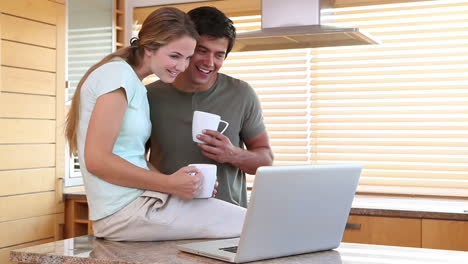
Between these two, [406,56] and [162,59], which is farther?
[406,56]

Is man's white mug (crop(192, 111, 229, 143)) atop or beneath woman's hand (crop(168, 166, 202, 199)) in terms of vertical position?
atop

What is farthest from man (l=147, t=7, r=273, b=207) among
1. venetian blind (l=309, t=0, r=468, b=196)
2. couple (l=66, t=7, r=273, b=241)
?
venetian blind (l=309, t=0, r=468, b=196)

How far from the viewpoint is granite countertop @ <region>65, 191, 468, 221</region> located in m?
3.10

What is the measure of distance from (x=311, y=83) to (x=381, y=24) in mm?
525

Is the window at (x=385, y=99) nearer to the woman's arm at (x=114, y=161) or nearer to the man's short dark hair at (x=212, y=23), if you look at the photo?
the man's short dark hair at (x=212, y=23)

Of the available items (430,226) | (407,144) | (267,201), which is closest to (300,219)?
(267,201)

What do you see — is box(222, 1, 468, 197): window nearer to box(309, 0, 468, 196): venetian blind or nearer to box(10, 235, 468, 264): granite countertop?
box(309, 0, 468, 196): venetian blind

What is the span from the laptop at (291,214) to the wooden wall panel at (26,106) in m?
2.13

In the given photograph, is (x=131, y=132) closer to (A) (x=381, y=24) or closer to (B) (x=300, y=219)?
(B) (x=300, y=219)

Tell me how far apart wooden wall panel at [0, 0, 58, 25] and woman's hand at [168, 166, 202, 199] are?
7.12 feet

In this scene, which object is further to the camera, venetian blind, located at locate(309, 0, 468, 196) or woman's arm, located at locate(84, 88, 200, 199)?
venetian blind, located at locate(309, 0, 468, 196)

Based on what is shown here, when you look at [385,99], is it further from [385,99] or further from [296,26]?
[296,26]

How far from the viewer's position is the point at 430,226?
314 centimetres

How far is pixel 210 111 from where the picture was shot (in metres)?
2.48
